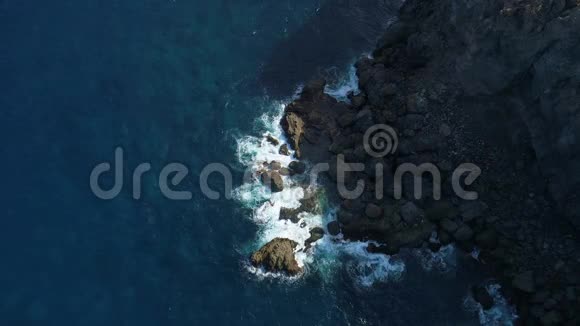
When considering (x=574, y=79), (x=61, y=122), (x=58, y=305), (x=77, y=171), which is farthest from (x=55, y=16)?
(x=574, y=79)

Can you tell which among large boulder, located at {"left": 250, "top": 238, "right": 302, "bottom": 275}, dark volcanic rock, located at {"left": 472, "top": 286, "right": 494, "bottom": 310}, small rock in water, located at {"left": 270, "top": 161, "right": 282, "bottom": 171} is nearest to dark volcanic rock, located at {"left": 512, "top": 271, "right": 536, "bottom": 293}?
dark volcanic rock, located at {"left": 472, "top": 286, "right": 494, "bottom": 310}

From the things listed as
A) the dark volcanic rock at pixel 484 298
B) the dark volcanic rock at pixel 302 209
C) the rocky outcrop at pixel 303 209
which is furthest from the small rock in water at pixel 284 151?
the dark volcanic rock at pixel 484 298

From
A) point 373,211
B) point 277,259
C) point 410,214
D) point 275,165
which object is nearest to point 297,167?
point 275,165

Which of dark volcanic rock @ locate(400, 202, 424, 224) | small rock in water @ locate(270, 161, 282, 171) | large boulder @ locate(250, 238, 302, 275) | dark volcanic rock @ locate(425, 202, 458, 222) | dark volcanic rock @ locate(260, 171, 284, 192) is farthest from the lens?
small rock in water @ locate(270, 161, 282, 171)

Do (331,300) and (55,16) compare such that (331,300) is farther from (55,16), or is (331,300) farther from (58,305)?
(55,16)

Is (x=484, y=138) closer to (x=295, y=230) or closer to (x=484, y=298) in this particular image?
(x=484, y=298)

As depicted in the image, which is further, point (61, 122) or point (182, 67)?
point (182, 67)

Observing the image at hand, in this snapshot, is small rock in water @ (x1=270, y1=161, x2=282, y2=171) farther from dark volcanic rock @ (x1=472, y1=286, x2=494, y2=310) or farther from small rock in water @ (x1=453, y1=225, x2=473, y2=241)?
dark volcanic rock @ (x1=472, y1=286, x2=494, y2=310)
